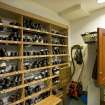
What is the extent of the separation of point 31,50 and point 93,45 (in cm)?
137

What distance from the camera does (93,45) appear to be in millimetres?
3195

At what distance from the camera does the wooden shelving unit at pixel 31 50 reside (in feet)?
7.65

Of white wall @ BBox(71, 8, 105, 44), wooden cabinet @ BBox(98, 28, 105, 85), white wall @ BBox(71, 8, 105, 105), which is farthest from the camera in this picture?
white wall @ BBox(71, 8, 105, 44)

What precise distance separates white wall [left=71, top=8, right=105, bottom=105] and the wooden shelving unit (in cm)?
37

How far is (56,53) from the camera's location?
11.4 ft

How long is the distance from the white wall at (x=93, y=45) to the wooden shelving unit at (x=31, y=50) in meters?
0.37

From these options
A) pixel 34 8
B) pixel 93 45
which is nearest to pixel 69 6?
pixel 34 8

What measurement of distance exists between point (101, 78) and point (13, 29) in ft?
6.23

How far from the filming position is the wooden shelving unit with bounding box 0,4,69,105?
91.8 inches

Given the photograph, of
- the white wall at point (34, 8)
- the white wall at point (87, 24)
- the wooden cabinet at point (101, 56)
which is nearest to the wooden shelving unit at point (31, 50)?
the white wall at point (34, 8)

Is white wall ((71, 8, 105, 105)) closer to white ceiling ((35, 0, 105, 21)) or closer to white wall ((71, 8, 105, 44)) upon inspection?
white wall ((71, 8, 105, 44))

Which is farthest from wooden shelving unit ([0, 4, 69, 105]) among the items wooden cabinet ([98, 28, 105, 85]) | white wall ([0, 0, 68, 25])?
wooden cabinet ([98, 28, 105, 85])

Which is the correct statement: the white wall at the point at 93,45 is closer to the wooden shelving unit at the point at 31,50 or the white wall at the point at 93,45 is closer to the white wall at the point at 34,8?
the wooden shelving unit at the point at 31,50

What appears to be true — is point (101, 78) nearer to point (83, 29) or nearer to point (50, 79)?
point (50, 79)
